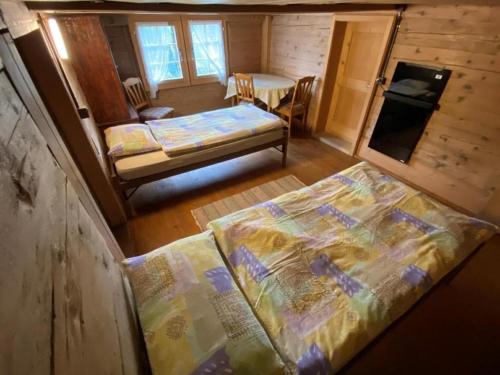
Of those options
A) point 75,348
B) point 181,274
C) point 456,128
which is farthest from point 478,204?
point 75,348

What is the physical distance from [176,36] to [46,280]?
441cm

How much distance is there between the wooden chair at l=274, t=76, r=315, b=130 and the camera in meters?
3.52

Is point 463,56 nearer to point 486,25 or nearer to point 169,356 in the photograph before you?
point 486,25

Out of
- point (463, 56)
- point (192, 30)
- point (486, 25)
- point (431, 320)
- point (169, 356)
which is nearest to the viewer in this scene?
point (169, 356)

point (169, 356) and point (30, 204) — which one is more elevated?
point (30, 204)

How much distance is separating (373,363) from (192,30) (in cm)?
484

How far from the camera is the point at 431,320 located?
1611mm

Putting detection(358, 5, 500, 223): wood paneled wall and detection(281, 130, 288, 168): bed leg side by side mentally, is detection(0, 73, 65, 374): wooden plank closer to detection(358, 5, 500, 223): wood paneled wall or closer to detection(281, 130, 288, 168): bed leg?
detection(281, 130, 288, 168): bed leg

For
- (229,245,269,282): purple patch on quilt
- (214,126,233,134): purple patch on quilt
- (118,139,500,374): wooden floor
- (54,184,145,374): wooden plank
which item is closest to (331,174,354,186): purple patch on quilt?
(118,139,500,374): wooden floor

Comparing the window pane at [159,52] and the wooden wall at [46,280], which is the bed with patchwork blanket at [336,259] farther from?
the window pane at [159,52]

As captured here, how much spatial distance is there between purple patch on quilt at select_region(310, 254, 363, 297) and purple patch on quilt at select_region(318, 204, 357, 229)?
1.03 ft

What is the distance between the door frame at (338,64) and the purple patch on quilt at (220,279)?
2885mm

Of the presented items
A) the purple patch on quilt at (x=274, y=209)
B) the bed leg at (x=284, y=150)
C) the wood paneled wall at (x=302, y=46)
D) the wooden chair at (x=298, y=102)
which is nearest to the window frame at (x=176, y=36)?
the wood paneled wall at (x=302, y=46)

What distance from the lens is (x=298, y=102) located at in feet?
12.3
